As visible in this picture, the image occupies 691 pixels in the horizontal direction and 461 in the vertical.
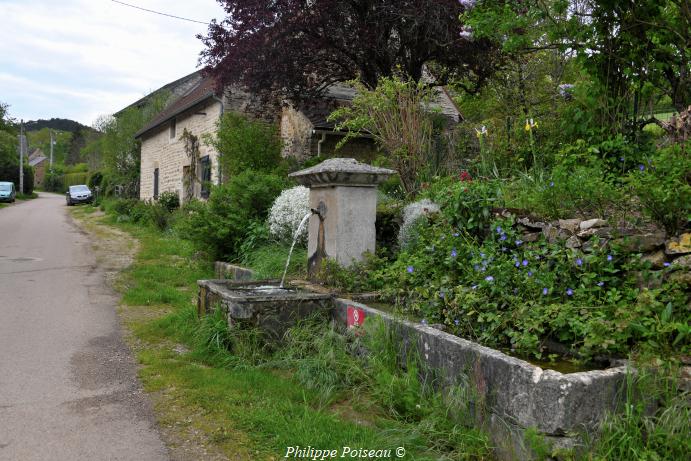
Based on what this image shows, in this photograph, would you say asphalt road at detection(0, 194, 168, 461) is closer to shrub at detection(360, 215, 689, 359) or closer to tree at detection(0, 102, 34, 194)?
shrub at detection(360, 215, 689, 359)

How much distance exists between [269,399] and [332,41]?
29.6 ft

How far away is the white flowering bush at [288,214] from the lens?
7.90 metres

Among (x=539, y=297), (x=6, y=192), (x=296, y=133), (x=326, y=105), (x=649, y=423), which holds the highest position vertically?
(x=326, y=105)

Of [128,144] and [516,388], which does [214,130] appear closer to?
[516,388]

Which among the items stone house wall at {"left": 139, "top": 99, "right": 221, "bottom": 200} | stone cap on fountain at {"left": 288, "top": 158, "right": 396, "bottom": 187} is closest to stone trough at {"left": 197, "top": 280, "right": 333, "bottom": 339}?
stone cap on fountain at {"left": 288, "top": 158, "right": 396, "bottom": 187}

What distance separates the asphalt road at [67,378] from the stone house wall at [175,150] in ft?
28.5

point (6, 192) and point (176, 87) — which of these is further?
point (6, 192)

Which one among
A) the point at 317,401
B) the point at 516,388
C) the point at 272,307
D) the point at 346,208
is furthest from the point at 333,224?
the point at 516,388

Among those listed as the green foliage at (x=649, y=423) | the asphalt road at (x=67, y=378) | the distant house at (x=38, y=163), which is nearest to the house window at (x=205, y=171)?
the asphalt road at (x=67, y=378)

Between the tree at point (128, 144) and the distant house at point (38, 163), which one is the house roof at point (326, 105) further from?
the distant house at point (38, 163)

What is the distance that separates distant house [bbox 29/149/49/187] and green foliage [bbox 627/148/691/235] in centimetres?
8079

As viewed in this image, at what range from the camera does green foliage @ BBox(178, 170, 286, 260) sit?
9039mm

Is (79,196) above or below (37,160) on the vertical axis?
below

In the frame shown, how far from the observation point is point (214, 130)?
1647cm
